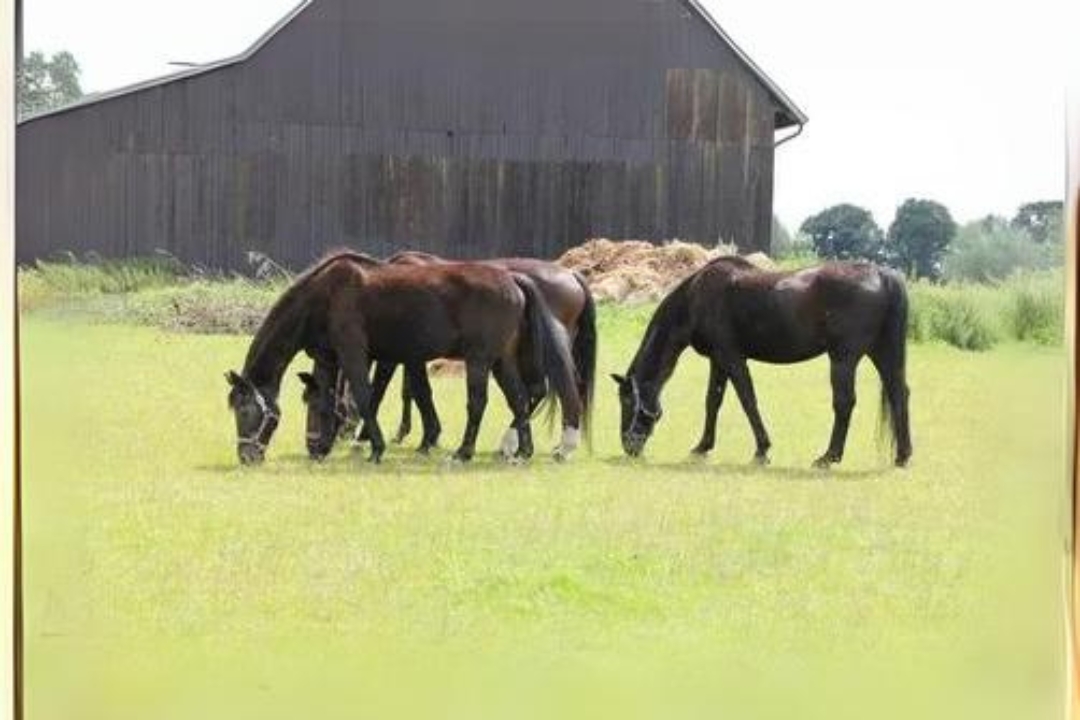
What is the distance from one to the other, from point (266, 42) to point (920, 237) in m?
1.49

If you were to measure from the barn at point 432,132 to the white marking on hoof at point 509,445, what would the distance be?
1.44 feet

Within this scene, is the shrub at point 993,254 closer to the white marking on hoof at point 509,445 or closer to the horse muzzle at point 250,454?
the white marking on hoof at point 509,445

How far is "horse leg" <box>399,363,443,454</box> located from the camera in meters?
4.68

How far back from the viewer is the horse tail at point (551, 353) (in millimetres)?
4719

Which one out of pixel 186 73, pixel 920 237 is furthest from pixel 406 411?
pixel 920 237

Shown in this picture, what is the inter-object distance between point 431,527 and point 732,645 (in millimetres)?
708

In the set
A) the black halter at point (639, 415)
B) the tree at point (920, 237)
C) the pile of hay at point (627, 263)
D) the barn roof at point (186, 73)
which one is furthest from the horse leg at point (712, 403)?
the barn roof at point (186, 73)

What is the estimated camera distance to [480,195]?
4.64m

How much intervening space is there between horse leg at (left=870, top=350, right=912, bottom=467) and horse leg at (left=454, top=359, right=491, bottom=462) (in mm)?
884

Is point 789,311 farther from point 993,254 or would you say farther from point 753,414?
point 993,254

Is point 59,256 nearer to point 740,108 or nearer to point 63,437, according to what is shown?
point 63,437

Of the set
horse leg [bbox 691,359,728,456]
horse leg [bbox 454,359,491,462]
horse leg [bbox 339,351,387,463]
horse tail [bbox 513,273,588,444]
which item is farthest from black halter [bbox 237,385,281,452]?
horse leg [bbox 691,359,728,456]

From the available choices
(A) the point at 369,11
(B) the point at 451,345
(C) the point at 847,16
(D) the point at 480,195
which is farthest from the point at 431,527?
(C) the point at 847,16

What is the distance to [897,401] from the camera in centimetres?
464
